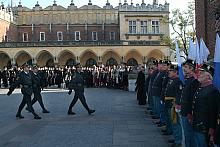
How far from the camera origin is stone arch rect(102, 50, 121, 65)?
203 ft

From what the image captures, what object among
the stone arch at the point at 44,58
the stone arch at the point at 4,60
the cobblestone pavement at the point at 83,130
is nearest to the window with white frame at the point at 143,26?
the stone arch at the point at 44,58

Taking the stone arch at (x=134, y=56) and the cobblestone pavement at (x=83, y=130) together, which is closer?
the cobblestone pavement at (x=83, y=130)

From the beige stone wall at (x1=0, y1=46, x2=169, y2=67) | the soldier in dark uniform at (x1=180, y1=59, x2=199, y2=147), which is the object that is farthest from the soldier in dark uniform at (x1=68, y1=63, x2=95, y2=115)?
the beige stone wall at (x1=0, y1=46, x2=169, y2=67)

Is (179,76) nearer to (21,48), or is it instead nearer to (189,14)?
(189,14)

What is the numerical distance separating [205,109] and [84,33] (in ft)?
235

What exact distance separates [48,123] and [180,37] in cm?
4006

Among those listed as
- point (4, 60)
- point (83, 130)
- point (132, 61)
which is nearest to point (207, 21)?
point (83, 130)

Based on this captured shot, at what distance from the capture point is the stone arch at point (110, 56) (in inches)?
2440

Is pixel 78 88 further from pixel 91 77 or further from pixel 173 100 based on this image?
pixel 91 77

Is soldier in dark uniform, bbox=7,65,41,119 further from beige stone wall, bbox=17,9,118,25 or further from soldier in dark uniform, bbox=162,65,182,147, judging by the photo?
beige stone wall, bbox=17,9,118,25

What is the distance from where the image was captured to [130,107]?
17.3 meters

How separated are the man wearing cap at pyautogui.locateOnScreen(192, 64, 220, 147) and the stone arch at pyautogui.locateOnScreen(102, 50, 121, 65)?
5524cm

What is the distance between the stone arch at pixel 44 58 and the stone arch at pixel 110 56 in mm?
7898

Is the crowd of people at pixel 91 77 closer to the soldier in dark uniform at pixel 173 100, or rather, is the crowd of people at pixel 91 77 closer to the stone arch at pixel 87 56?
the soldier in dark uniform at pixel 173 100
